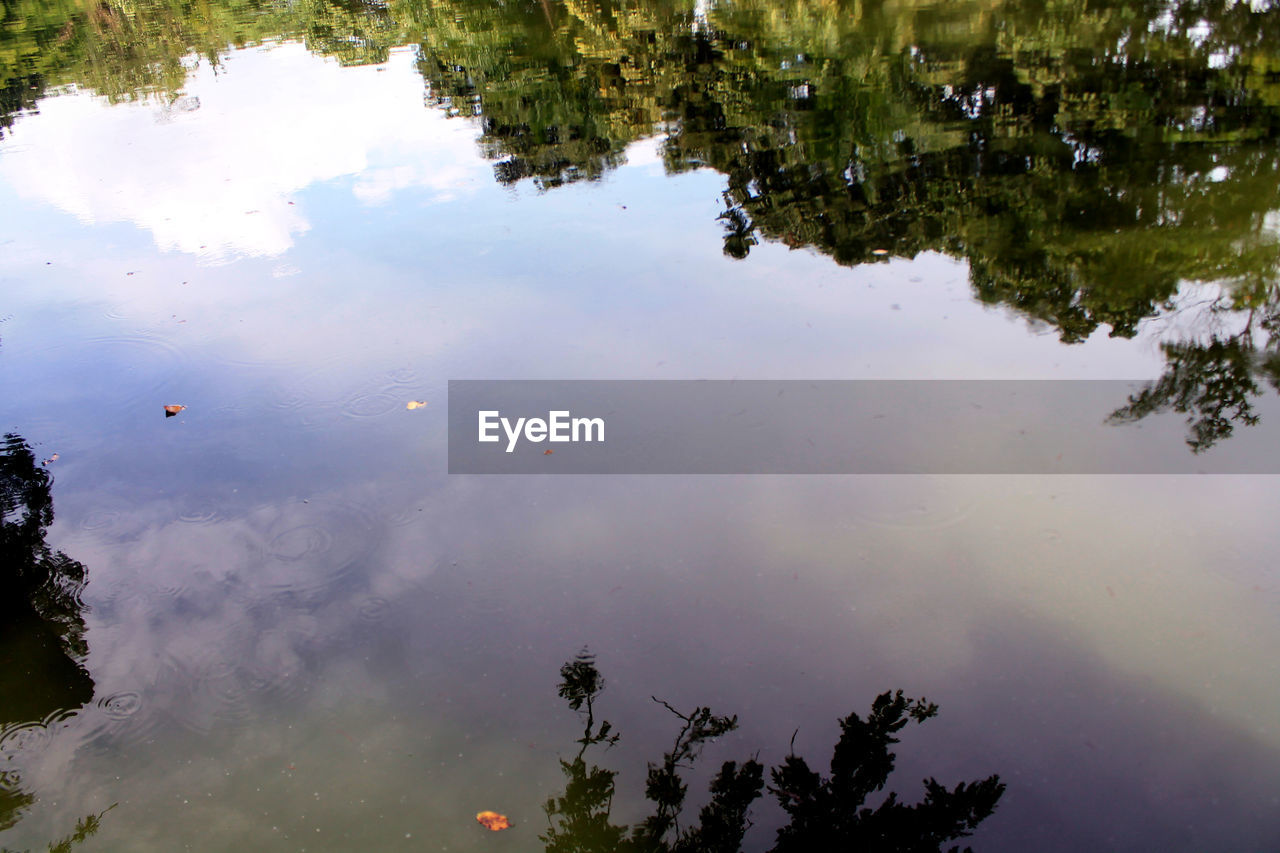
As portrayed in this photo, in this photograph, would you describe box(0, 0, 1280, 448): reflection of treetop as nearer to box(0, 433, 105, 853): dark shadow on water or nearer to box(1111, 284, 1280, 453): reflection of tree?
box(1111, 284, 1280, 453): reflection of tree

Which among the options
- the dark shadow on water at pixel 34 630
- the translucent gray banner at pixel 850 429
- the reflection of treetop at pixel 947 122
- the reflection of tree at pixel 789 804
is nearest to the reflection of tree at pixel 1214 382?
the translucent gray banner at pixel 850 429

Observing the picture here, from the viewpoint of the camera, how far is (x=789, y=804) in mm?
2822

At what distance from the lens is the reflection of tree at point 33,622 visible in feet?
10.9

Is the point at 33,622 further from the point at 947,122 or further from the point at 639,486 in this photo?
the point at 947,122

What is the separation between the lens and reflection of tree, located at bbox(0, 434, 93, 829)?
3328mm

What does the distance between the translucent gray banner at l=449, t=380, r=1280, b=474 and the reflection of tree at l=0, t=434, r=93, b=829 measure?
181 centimetres

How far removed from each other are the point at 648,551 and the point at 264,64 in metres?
14.2

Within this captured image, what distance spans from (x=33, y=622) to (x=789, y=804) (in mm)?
3322

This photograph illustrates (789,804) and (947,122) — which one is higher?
(947,122)

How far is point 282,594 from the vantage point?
3.73 m

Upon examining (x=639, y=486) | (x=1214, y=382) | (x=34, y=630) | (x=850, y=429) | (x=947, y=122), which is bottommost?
(x=34, y=630)

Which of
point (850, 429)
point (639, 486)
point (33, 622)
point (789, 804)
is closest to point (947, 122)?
point (850, 429)

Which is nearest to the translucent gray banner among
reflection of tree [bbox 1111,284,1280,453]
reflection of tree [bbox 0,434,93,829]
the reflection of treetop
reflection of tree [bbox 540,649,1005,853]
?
reflection of tree [bbox 1111,284,1280,453]

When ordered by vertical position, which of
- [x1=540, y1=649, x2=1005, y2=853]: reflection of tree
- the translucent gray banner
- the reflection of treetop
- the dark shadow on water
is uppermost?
the reflection of treetop
